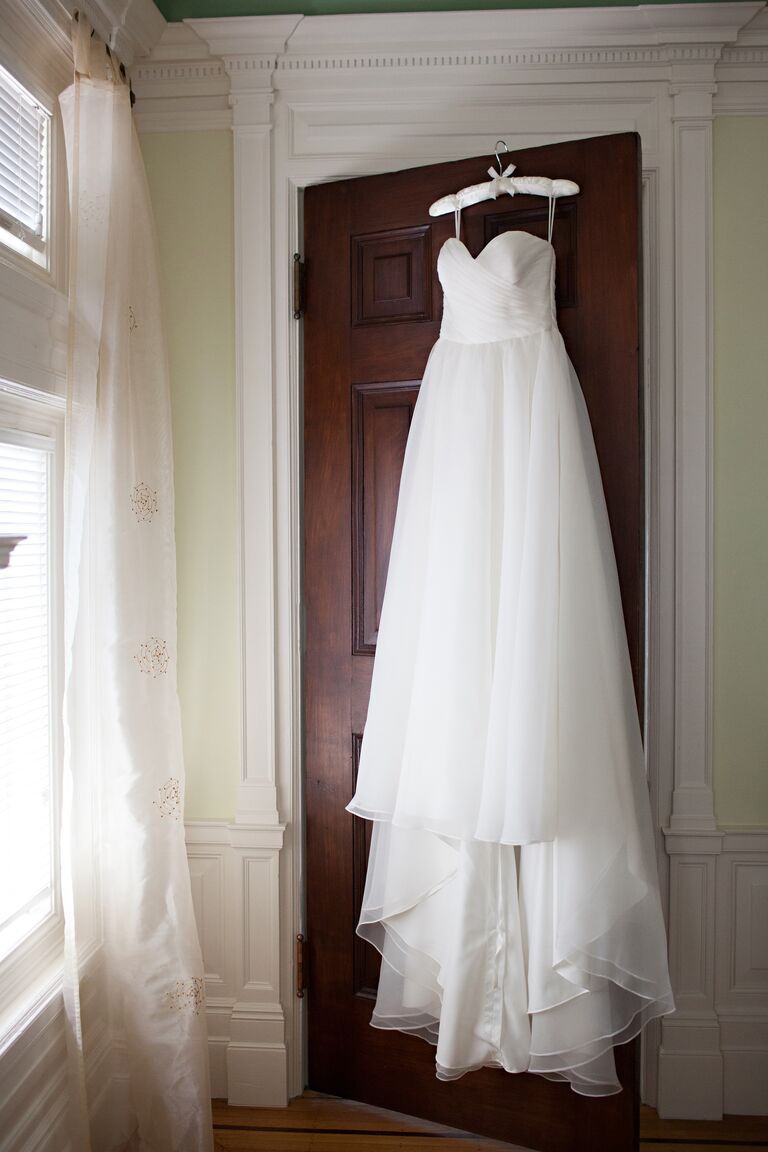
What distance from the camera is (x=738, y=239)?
6.35ft

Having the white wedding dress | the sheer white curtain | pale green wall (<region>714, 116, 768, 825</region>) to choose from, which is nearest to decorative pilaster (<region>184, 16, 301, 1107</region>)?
the sheer white curtain

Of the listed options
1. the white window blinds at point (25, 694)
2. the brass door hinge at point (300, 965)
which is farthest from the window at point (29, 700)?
the brass door hinge at point (300, 965)

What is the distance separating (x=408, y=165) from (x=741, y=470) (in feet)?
3.47

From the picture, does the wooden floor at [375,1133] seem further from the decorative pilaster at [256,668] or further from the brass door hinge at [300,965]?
the brass door hinge at [300,965]

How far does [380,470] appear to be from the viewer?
1956 millimetres

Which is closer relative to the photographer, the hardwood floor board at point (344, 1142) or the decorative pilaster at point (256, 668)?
the hardwood floor board at point (344, 1142)

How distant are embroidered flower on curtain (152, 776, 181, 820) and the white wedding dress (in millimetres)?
395

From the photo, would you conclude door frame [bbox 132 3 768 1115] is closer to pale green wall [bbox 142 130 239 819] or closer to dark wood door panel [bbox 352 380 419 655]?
pale green wall [bbox 142 130 239 819]

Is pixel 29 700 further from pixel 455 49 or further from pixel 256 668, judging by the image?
pixel 455 49

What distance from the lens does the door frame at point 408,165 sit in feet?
6.25

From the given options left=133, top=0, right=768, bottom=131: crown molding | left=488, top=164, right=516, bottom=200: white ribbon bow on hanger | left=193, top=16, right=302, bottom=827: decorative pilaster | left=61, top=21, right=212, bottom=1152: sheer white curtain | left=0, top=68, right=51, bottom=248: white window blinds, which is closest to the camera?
left=0, top=68, right=51, bottom=248: white window blinds

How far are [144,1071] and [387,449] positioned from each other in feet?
4.70

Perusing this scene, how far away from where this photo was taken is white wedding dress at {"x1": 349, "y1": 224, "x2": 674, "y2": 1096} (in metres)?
1.57

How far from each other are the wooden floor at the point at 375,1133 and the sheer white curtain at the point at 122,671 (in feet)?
0.65
